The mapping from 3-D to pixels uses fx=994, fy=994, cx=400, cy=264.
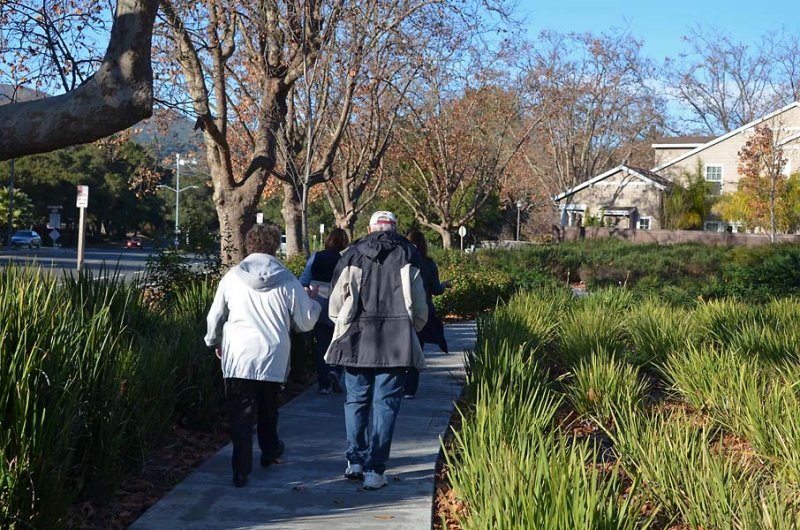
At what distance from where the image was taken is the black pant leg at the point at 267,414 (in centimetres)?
666

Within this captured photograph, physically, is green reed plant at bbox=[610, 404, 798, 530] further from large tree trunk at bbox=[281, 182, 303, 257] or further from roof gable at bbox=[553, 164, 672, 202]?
roof gable at bbox=[553, 164, 672, 202]

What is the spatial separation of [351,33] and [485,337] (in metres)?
12.1

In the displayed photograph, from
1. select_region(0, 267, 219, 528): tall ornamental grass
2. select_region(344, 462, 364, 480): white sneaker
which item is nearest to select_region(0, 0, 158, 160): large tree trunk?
select_region(0, 267, 219, 528): tall ornamental grass

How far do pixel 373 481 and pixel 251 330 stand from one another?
1248 mm

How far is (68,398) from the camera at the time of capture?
512 cm

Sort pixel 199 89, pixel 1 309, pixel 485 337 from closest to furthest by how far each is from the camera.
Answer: pixel 1 309, pixel 485 337, pixel 199 89

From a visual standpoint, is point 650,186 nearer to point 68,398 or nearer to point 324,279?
point 324,279

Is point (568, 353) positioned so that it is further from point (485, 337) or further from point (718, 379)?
point (718, 379)

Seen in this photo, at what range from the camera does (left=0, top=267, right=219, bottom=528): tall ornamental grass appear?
15.1ft

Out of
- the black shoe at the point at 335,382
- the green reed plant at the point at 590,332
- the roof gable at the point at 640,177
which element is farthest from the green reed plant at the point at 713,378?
the roof gable at the point at 640,177

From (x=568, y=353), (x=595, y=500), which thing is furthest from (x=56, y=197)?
(x=595, y=500)

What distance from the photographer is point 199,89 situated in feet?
59.7

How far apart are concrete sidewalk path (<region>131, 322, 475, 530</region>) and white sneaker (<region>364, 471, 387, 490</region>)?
0.15 feet

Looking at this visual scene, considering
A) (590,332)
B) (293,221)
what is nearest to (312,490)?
(590,332)
